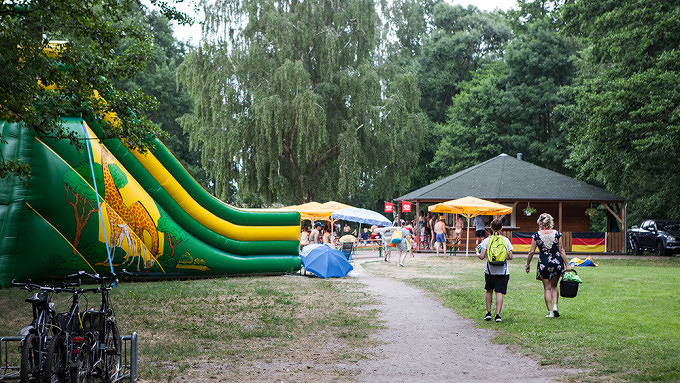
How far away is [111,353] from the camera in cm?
617

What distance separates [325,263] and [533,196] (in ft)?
56.9

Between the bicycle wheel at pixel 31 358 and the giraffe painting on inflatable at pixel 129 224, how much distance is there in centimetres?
1049

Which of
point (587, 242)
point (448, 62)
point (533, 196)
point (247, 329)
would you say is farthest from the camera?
point (448, 62)

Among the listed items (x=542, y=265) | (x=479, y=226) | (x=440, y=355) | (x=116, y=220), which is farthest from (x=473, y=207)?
(x=440, y=355)

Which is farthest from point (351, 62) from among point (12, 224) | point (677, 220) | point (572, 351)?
point (572, 351)

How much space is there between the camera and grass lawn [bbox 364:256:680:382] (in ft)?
23.5

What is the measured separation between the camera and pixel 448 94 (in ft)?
185

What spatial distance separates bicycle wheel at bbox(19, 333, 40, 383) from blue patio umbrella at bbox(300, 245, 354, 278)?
Answer: 44.6ft

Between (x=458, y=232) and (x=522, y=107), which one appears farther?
(x=522, y=107)

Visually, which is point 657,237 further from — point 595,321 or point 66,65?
point 66,65

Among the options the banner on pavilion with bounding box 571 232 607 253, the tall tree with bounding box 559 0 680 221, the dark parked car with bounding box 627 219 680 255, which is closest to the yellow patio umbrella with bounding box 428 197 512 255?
the tall tree with bounding box 559 0 680 221

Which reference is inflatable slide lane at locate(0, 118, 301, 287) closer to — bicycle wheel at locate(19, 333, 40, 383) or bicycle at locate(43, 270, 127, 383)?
bicycle at locate(43, 270, 127, 383)

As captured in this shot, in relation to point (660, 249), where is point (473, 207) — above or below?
above

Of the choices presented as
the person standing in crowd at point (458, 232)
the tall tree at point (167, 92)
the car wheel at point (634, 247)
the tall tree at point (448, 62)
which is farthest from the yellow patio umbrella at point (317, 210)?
the tall tree at point (448, 62)
